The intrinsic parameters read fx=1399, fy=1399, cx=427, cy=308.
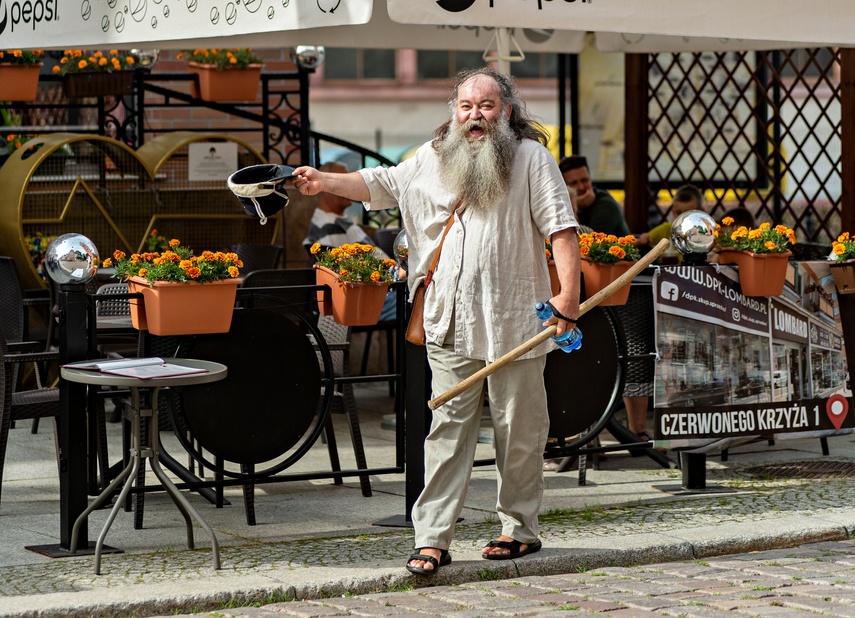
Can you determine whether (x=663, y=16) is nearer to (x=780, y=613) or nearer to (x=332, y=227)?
(x=780, y=613)

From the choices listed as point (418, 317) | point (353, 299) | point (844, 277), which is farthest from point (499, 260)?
point (844, 277)

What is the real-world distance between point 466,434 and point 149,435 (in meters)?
1.24

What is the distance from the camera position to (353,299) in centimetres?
600

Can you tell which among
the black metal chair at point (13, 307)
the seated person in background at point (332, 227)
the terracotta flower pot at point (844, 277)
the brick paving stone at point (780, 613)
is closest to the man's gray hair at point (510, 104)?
the brick paving stone at point (780, 613)

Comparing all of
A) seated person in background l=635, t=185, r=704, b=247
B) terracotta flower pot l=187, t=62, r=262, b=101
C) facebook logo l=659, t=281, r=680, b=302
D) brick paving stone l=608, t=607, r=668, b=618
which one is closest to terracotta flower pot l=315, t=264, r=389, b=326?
facebook logo l=659, t=281, r=680, b=302

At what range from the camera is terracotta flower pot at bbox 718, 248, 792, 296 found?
21.5 ft

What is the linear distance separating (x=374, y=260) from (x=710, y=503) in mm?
1884

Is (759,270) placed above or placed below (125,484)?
above

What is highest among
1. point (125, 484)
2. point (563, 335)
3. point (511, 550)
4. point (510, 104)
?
point (510, 104)

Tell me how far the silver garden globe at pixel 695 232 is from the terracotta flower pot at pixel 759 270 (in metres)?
0.19

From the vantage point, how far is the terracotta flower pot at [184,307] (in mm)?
5508

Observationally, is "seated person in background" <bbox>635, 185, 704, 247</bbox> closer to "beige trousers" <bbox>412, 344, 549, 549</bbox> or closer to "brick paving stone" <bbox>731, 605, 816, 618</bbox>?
"beige trousers" <bbox>412, 344, 549, 549</bbox>

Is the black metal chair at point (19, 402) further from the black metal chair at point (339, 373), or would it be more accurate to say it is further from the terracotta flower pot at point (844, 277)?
the terracotta flower pot at point (844, 277)

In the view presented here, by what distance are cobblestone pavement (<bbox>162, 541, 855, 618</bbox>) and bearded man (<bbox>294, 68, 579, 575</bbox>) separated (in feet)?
0.75
